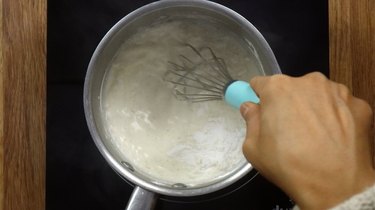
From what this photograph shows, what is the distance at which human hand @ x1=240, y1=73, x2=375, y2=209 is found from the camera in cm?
46

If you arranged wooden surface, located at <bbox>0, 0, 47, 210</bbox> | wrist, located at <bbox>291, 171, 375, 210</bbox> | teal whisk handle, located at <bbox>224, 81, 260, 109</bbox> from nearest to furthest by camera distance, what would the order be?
wrist, located at <bbox>291, 171, 375, 210</bbox>, teal whisk handle, located at <bbox>224, 81, 260, 109</bbox>, wooden surface, located at <bbox>0, 0, 47, 210</bbox>

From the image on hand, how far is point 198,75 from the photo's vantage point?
2.35ft

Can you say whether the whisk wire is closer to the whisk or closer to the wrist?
the whisk

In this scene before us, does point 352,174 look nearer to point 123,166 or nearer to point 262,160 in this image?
point 262,160

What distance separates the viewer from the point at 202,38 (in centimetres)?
71

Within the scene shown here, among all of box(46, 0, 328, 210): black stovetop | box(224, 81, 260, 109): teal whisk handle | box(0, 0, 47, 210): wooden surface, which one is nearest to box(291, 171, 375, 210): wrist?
box(224, 81, 260, 109): teal whisk handle

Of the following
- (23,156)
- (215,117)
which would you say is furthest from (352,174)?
(23,156)

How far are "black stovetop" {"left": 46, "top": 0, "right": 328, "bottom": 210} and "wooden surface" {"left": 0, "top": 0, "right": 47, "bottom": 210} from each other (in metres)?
0.01

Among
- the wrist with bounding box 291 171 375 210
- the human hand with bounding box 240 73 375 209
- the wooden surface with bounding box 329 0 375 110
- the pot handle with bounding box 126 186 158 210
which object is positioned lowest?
the pot handle with bounding box 126 186 158 210

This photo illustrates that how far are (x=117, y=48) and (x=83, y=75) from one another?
60 millimetres

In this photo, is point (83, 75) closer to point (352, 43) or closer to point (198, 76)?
point (198, 76)

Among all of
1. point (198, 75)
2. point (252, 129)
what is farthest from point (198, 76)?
point (252, 129)

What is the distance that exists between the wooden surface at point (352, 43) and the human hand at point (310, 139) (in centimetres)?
20

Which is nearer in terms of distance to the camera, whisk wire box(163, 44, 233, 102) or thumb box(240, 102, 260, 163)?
thumb box(240, 102, 260, 163)
